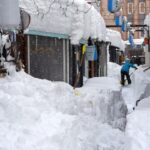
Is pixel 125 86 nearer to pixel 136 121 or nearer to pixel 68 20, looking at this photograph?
pixel 68 20

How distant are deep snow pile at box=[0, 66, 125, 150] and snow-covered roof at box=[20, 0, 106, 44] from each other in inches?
119

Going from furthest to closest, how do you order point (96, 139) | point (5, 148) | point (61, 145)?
1. point (96, 139)
2. point (61, 145)
3. point (5, 148)

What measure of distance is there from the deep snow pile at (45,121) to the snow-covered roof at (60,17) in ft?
9.91

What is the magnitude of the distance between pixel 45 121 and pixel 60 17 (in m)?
6.81

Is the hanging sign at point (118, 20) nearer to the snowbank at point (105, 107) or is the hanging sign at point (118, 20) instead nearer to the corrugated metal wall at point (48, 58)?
the corrugated metal wall at point (48, 58)

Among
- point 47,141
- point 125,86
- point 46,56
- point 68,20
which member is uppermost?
point 68,20

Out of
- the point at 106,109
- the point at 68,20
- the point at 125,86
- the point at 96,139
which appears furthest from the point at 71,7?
the point at 125,86

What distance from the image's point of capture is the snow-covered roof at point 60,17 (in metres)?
13.1

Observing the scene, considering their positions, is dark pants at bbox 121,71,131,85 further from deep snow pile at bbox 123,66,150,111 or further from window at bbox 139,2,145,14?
window at bbox 139,2,145,14

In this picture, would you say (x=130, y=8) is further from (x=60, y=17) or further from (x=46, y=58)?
(x=46, y=58)

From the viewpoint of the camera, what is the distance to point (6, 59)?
36.8 ft

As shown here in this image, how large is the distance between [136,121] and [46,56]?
702 cm

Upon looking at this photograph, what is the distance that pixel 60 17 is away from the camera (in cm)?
1438

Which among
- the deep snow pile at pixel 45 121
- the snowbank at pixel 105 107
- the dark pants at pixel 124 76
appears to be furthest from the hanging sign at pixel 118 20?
the deep snow pile at pixel 45 121
